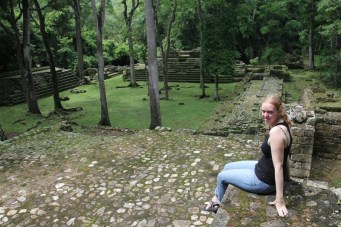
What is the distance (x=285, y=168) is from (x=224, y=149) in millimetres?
3596

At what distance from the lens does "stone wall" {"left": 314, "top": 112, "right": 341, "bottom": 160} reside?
750 cm

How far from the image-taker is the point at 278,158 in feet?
11.1

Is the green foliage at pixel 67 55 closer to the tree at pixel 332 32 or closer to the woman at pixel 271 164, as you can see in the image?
the tree at pixel 332 32

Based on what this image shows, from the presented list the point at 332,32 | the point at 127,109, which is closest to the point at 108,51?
the point at 127,109

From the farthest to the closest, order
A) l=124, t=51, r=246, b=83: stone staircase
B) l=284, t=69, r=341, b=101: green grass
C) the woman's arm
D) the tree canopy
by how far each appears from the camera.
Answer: l=124, t=51, r=246, b=83: stone staircase → l=284, t=69, r=341, b=101: green grass → the tree canopy → the woman's arm

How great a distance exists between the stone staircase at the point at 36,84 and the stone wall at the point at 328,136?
1775 centimetres

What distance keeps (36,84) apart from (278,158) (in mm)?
21855

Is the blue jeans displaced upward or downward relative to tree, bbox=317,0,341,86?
downward

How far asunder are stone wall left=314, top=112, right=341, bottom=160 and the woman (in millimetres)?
4407

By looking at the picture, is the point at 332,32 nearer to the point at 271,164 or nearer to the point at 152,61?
the point at 152,61

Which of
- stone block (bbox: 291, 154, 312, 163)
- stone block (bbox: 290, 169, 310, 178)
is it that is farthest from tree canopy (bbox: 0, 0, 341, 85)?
stone block (bbox: 290, 169, 310, 178)

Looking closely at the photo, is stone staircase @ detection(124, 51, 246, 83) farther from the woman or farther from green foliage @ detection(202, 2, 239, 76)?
the woman

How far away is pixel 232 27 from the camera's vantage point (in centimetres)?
1777

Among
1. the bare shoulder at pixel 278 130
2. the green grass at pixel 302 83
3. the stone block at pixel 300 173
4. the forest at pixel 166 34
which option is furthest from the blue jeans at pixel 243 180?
the green grass at pixel 302 83
